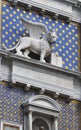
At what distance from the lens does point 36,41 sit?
1641 centimetres

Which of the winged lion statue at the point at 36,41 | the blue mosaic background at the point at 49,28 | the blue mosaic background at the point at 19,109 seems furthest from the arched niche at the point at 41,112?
the blue mosaic background at the point at 49,28

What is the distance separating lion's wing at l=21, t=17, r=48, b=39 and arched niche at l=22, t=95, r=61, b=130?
5.90 feet

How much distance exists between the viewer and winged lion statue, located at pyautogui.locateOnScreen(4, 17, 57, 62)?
16188 millimetres

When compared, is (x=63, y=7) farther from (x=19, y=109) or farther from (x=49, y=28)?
(x=19, y=109)

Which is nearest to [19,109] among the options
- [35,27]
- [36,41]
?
[36,41]

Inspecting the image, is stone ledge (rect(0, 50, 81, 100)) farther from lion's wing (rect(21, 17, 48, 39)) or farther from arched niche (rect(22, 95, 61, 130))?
lion's wing (rect(21, 17, 48, 39))

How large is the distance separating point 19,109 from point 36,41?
1.96 metres

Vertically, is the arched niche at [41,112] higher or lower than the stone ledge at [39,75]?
lower

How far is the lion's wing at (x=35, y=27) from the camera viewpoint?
16594mm

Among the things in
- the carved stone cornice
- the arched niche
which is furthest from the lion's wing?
the arched niche

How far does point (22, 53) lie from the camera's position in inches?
639

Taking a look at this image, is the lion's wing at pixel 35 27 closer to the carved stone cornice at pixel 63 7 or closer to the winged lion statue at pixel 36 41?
the winged lion statue at pixel 36 41

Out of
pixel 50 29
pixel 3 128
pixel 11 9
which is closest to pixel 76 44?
pixel 50 29

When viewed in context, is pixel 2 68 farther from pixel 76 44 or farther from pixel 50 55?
pixel 76 44
